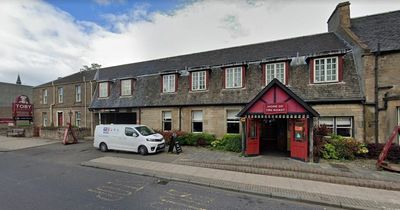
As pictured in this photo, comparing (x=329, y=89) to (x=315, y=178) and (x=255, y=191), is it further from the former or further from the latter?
(x=255, y=191)

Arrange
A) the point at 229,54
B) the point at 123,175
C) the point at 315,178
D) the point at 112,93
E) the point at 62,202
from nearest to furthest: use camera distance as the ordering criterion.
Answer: the point at 62,202, the point at 315,178, the point at 123,175, the point at 229,54, the point at 112,93

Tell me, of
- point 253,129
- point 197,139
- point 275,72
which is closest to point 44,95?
point 197,139

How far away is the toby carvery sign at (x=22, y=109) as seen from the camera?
76.7ft

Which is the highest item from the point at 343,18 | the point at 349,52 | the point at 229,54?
the point at 343,18

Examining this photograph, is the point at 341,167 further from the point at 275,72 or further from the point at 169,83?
the point at 169,83

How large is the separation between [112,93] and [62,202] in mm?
15257

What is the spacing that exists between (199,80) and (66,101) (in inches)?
649

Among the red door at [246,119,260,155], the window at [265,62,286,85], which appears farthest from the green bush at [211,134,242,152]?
the window at [265,62,286,85]

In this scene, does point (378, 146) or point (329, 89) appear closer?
point (378, 146)

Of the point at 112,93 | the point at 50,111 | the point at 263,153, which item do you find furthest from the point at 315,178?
the point at 50,111

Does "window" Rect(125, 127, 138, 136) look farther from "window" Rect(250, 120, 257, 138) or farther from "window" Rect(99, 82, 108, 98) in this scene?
"window" Rect(99, 82, 108, 98)

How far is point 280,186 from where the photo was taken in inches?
267

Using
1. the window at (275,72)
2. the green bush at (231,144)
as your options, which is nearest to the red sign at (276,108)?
the green bush at (231,144)

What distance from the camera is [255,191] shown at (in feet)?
21.0
